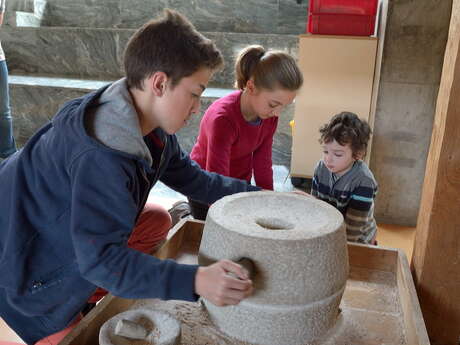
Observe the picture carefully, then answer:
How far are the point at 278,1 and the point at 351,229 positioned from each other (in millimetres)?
Answer: 3029

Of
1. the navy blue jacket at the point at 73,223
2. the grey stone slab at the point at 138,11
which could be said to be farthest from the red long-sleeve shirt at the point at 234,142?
the grey stone slab at the point at 138,11

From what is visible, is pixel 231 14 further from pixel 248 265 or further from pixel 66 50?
pixel 248 265

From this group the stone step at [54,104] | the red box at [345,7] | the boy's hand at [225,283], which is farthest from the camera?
the stone step at [54,104]

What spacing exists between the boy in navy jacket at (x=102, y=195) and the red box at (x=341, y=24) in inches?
67.4

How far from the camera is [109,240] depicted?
85cm

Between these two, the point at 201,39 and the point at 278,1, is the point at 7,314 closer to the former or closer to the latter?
the point at 201,39

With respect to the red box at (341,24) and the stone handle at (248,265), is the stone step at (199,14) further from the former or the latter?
the stone handle at (248,265)

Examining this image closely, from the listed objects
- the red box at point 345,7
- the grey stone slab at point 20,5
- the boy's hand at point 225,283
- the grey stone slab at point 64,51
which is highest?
the grey stone slab at point 20,5

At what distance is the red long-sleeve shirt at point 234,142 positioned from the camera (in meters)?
1.63

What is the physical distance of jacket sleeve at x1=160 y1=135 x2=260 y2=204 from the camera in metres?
1.32

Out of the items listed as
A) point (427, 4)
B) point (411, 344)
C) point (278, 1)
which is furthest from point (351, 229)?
point (278, 1)

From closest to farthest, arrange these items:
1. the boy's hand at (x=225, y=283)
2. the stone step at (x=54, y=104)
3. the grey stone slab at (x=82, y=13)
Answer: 1. the boy's hand at (x=225, y=283)
2. the stone step at (x=54, y=104)
3. the grey stone slab at (x=82, y=13)

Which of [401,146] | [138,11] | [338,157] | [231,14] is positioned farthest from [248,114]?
[138,11]

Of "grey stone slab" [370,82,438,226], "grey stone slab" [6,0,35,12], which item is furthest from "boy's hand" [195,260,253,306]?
"grey stone slab" [6,0,35,12]
